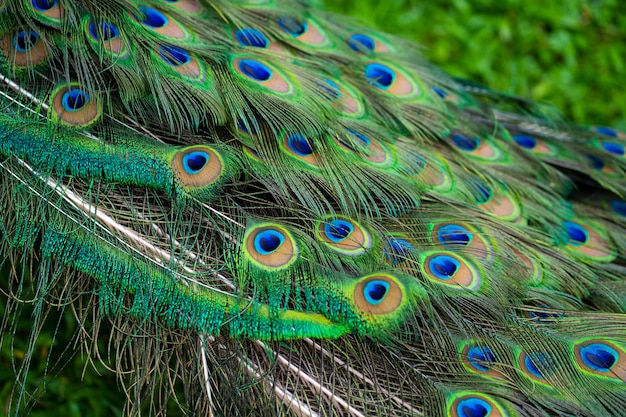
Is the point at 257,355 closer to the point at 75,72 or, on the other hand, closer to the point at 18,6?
the point at 75,72

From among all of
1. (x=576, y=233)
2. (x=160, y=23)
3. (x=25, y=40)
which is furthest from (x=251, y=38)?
(x=576, y=233)

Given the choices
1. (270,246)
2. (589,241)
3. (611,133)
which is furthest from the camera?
(611,133)

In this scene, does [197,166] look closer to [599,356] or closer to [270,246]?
[270,246]

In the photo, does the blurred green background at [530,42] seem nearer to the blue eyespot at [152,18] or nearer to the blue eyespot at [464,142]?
the blue eyespot at [464,142]

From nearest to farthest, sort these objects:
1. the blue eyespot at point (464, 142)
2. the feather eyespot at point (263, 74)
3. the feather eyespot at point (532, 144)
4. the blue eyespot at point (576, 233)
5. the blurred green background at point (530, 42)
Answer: the feather eyespot at point (263, 74), the blue eyespot at point (576, 233), the blue eyespot at point (464, 142), the feather eyespot at point (532, 144), the blurred green background at point (530, 42)

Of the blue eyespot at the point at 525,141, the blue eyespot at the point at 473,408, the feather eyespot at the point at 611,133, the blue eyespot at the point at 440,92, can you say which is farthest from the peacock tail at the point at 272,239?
the feather eyespot at the point at 611,133

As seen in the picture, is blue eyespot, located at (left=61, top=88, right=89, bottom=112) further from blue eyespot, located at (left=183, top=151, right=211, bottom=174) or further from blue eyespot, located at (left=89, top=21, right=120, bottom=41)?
blue eyespot, located at (left=183, top=151, right=211, bottom=174)

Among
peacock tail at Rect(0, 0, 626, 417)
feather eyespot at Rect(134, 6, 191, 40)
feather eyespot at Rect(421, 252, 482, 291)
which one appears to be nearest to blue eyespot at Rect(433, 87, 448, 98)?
peacock tail at Rect(0, 0, 626, 417)
